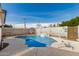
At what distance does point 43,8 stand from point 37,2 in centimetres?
37

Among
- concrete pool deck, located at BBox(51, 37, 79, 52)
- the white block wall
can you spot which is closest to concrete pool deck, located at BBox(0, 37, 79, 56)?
concrete pool deck, located at BBox(51, 37, 79, 52)

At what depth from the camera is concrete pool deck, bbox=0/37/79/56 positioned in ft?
26.2

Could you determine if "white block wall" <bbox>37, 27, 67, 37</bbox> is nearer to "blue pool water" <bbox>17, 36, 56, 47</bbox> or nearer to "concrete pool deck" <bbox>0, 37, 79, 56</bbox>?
"blue pool water" <bbox>17, 36, 56, 47</bbox>

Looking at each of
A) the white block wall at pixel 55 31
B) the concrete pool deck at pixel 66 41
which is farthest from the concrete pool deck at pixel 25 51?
the white block wall at pixel 55 31

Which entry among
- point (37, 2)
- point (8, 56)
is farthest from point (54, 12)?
point (8, 56)

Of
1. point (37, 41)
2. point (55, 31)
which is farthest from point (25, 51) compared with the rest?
point (55, 31)

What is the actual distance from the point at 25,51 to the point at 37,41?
1.99 ft

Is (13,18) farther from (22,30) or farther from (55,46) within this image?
(55,46)

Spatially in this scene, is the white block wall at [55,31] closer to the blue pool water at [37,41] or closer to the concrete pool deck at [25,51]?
the blue pool water at [37,41]

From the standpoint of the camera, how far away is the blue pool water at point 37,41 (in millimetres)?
8367

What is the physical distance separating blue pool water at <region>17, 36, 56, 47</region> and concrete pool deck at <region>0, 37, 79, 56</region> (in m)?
0.17

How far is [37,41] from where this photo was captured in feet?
27.6

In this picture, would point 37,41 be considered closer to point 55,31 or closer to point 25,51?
point 25,51

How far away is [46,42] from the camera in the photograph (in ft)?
27.8
